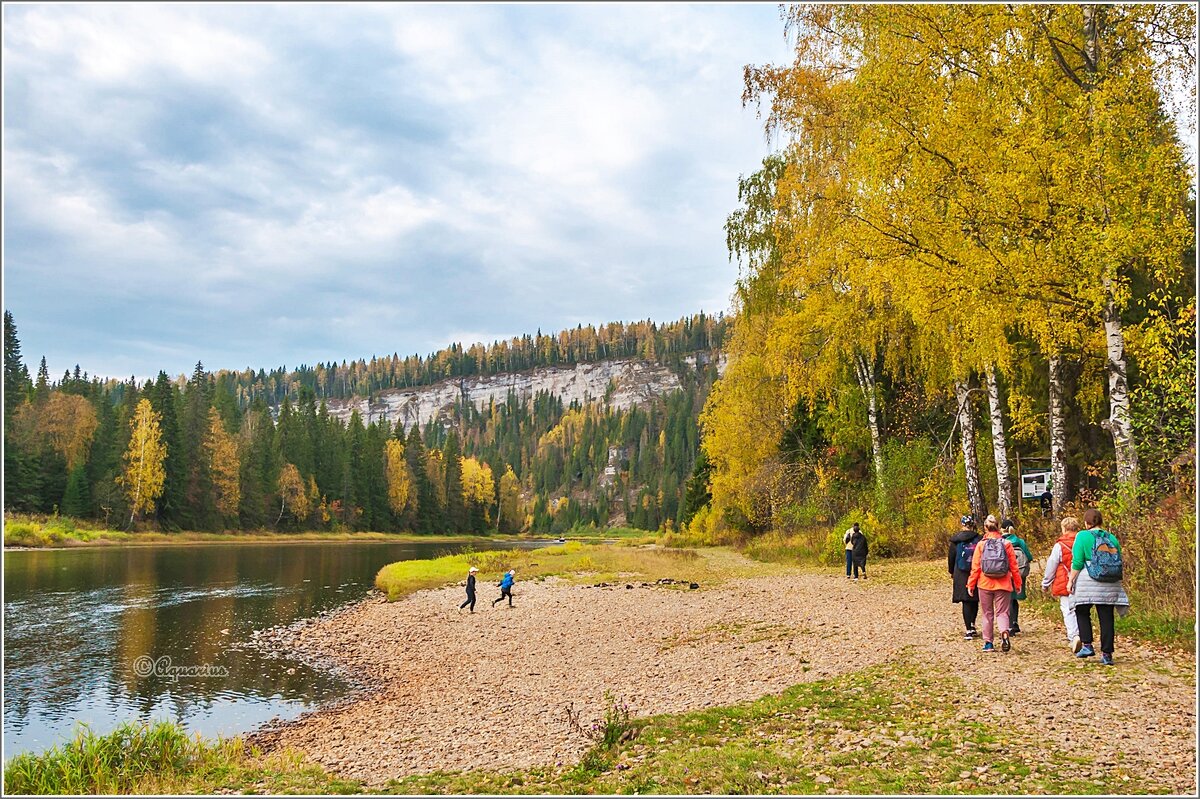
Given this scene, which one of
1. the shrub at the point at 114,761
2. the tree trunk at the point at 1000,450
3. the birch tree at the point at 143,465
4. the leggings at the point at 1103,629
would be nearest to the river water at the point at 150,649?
the shrub at the point at 114,761

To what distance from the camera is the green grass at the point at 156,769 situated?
9.24 meters

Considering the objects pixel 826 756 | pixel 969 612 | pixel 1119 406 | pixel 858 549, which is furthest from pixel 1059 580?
pixel 858 549

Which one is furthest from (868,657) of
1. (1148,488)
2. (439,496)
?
(439,496)

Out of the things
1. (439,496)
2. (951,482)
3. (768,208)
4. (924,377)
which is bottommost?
(439,496)

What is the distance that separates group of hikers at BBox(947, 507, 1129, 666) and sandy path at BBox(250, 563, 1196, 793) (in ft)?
1.17

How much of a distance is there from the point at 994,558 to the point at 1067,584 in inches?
40.1

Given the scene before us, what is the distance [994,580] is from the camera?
1080cm

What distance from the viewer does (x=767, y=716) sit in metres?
8.98

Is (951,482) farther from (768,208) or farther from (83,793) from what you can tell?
(83,793)

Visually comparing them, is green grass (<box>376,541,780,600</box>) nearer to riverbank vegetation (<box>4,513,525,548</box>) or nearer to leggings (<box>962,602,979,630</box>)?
leggings (<box>962,602,979,630</box>)

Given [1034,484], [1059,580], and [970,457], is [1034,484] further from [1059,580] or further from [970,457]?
[1059,580]

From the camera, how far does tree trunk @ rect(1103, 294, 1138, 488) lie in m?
11.2

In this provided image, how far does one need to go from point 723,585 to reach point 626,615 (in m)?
4.91

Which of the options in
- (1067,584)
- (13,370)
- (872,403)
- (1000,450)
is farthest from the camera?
(13,370)
